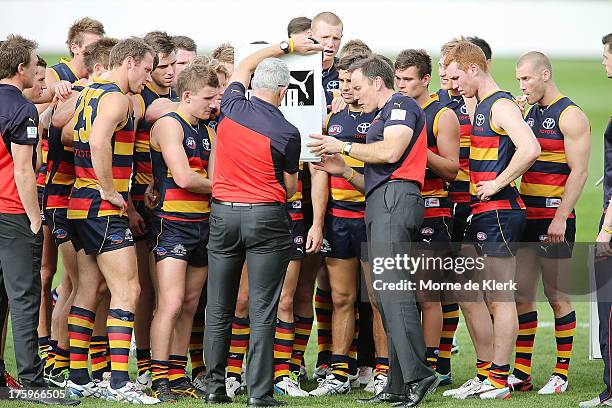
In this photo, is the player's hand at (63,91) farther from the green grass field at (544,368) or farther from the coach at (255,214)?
the green grass field at (544,368)

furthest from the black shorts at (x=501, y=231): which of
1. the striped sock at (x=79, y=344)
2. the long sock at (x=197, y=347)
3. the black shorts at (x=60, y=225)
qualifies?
the black shorts at (x=60, y=225)

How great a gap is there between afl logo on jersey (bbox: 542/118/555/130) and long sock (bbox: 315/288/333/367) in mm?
2151

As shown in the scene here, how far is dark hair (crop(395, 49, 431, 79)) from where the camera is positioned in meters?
7.55

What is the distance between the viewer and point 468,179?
822 centimetres

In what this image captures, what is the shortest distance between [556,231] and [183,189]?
275cm

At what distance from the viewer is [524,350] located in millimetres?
7684

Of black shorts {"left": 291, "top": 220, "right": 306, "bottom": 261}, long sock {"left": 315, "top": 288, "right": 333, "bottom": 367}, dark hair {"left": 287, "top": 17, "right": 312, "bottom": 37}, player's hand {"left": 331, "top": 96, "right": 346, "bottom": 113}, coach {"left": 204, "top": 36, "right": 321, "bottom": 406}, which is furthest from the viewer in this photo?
dark hair {"left": 287, "top": 17, "right": 312, "bottom": 37}

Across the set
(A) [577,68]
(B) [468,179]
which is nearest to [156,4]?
(A) [577,68]

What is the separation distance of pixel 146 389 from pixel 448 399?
2.22 m

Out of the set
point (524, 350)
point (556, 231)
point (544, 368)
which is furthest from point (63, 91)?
point (544, 368)

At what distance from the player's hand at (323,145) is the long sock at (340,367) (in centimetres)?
166

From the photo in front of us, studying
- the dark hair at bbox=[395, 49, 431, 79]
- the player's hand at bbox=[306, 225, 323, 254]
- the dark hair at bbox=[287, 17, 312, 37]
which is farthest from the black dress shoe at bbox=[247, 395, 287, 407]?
the dark hair at bbox=[287, 17, 312, 37]

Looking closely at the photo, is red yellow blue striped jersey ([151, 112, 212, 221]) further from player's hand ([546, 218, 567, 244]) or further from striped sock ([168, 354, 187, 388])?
player's hand ([546, 218, 567, 244])

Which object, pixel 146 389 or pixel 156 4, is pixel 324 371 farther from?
pixel 156 4
